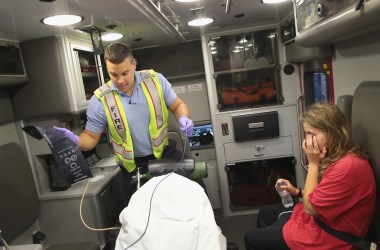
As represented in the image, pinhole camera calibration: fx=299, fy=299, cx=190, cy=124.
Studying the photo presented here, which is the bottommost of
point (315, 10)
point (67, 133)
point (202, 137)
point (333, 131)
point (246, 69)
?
point (202, 137)

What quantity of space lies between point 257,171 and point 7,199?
2.95 m

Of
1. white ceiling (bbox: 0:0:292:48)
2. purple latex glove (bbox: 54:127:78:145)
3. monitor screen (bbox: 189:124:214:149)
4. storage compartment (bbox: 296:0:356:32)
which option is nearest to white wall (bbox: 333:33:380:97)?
storage compartment (bbox: 296:0:356:32)

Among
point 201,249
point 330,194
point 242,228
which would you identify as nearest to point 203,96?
point 242,228

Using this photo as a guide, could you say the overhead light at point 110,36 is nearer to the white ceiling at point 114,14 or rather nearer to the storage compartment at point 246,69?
the white ceiling at point 114,14

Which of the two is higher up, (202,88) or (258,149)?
(202,88)

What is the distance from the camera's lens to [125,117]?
2.32 m

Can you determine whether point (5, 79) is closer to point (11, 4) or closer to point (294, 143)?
point (11, 4)

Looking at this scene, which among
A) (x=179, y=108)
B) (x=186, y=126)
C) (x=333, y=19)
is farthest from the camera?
(x=179, y=108)

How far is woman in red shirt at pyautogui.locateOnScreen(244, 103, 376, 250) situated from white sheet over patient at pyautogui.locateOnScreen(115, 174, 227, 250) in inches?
29.9

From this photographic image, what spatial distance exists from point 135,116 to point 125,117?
0.08 m

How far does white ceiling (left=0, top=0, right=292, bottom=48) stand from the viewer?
5.52 feet

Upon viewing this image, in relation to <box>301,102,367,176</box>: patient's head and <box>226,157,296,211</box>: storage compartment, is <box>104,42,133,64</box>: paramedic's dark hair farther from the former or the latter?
<box>226,157,296,211</box>: storage compartment

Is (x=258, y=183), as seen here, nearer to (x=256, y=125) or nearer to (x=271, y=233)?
(x=256, y=125)

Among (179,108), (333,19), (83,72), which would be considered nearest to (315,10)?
(333,19)
